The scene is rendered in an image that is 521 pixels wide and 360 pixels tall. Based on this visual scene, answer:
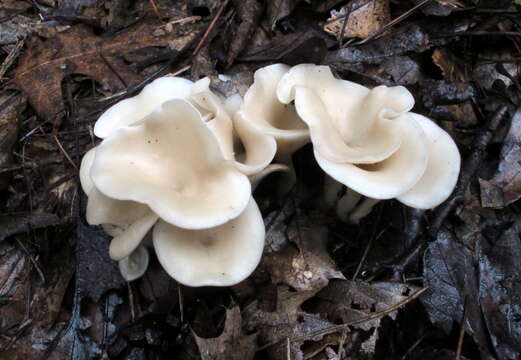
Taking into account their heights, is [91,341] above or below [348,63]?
below

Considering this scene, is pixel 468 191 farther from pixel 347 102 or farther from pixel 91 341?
pixel 91 341

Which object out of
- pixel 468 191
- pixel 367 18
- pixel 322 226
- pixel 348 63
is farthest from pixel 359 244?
pixel 367 18

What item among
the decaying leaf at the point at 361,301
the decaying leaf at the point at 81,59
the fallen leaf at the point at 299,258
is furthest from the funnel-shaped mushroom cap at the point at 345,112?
the decaying leaf at the point at 81,59

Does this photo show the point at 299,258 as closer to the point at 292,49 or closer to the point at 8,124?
the point at 292,49

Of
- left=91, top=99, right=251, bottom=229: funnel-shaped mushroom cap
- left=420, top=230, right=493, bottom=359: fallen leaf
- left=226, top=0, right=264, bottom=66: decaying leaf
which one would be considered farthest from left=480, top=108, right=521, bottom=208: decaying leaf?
left=226, top=0, right=264, bottom=66: decaying leaf

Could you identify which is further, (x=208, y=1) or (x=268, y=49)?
(x=208, y=1)

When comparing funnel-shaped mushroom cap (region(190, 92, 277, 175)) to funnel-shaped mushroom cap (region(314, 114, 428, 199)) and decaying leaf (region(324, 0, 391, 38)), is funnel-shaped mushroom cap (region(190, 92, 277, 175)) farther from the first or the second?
decaying leaf (region(324, 0, 391, 38))

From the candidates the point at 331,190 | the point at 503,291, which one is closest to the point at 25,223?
the point at 331,190

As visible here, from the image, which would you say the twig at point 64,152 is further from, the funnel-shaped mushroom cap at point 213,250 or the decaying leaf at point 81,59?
the funnel-shaped mushroom cap at point 213,250
